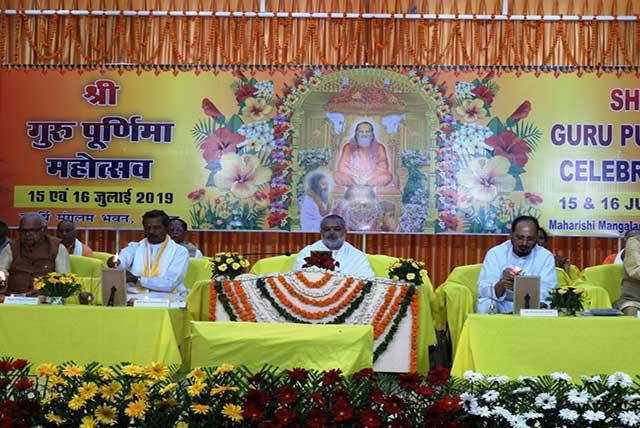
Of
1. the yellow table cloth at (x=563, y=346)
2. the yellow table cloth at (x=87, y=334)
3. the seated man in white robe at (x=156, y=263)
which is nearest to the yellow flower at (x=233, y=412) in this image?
the yellow table cloth at (x=563, y=346)

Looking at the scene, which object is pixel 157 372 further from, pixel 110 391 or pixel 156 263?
pixel 156 263

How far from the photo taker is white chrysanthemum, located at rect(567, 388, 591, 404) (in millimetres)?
3148

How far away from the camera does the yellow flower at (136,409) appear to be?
3.04m

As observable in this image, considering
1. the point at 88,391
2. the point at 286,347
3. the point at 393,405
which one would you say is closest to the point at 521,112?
the point at 286,347

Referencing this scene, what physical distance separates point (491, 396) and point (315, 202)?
6.41 metres

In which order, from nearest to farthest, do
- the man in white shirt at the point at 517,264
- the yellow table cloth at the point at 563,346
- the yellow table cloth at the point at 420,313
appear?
the yellow table cloth at the point at 563,346 < the yellow table cloth at the point at 420,313 < the man in white shirt at the point at 517,264

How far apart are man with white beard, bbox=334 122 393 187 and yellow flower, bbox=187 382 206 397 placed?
21.2 feet

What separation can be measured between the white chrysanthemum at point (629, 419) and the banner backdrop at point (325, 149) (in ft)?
20.7

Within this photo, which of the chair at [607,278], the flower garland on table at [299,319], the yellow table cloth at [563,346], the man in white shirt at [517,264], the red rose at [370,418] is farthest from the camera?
the chair at [607,278]

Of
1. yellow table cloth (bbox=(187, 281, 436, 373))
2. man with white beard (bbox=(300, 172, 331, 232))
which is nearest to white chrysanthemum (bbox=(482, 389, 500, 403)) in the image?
yellow table cloth (bbox=(187, 281, 436, 373))

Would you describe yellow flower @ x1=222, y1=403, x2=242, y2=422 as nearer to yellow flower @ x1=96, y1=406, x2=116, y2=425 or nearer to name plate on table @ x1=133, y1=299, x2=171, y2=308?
yellow flower @ x1=96, y1=406, x2=116, y2=425

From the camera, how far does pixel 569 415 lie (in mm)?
3084

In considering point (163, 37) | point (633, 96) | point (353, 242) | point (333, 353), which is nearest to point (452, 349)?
point (333, 353)

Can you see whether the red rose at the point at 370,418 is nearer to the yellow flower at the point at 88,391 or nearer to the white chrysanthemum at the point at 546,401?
the white chrysanthemum at the point at 546,401
